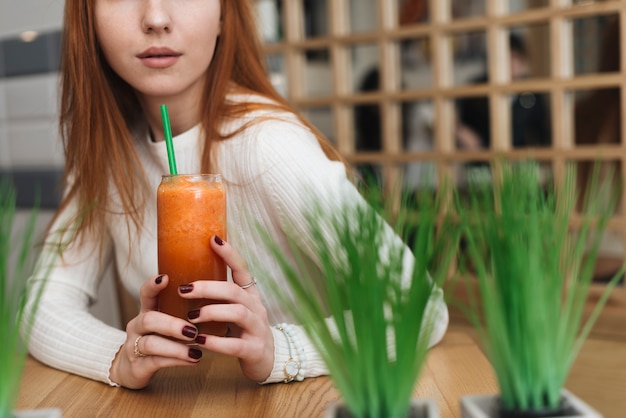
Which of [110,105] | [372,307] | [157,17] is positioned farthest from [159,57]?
[372,307]

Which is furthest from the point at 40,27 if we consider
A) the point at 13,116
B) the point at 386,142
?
the point at 386,142

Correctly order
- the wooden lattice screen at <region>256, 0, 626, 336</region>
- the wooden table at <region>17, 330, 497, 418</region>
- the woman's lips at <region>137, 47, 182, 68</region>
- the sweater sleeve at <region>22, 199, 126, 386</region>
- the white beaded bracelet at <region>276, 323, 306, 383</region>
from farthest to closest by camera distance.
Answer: the wooden lattice screen at <region>256, 0, 626, 336</region>, the woman's lips at <region>137, 47, 182, 68</region>, the sweater sleeve at <region>22, 199, 126, 386</region>, the white beaded bracelet at <region>276, 323, 306, 383</region>, the wooden table at <region>17, 330, 497, 418</region>

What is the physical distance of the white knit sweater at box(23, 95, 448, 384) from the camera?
1.26 m

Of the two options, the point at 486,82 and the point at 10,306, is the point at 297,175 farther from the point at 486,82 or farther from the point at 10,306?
the point at 486,82

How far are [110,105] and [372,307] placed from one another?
3.34ft

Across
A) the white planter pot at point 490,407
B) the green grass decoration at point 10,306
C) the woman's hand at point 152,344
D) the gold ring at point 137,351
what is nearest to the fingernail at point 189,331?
the woman's hand at point 152,344

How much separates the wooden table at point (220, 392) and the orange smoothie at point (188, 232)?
0.10 metres

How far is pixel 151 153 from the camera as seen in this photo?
1.65 meters

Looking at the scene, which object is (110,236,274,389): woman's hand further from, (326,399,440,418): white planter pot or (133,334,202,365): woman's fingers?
(326,399,440,418): white planter pot

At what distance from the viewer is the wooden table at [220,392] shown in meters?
1.00

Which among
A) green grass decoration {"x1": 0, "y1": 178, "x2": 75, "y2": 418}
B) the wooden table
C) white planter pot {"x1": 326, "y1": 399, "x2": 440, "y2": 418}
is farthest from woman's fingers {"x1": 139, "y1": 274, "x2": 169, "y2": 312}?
white planter pot {"x1": 326, "y1": 399, "x2": 440, "y2": 418}

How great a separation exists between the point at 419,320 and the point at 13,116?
9.52 ft

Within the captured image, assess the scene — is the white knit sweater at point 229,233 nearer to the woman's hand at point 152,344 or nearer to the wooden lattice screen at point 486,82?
the woman's hand at point 152,344

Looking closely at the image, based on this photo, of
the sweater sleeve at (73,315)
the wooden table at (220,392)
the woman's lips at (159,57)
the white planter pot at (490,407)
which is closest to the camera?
the white planter pot at (490,407)
